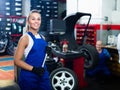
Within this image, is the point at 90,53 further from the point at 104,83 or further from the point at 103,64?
the point at 103,64

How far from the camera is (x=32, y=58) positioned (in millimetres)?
2240

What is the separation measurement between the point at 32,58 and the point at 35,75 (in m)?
0.17

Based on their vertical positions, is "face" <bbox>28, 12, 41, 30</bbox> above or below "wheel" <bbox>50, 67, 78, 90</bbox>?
above

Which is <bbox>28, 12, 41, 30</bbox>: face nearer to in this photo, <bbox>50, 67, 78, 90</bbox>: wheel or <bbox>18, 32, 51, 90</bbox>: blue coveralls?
<bbox>18, 32, 51, 90</bbox>: blue coveralls

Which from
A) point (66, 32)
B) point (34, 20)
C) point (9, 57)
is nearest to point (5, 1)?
point (9, 57)

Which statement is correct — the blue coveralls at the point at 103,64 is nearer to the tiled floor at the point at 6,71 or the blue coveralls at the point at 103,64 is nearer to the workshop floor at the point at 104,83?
the workshop floor at the point at 104,83

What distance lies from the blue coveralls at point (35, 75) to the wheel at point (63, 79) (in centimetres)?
173

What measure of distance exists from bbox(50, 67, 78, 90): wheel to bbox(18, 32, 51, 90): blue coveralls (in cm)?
173

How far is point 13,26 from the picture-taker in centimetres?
988

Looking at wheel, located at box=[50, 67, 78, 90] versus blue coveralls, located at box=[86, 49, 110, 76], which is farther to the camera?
blue coveralls, located at box=[86, 49, 110, 76]

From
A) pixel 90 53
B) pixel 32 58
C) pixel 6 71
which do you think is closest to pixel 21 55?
pixel 32 58

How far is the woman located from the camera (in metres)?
2.20

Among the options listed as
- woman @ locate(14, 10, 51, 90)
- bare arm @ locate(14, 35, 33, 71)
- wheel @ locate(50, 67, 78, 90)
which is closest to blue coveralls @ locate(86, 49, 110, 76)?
wheel @ locate(50, 67, 78, 90)

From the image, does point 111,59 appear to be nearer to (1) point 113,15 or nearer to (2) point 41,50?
(1) point 113,15
